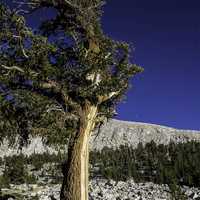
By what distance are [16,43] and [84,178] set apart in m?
4.84

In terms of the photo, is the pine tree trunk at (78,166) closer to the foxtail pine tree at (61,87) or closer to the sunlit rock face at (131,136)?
the foxtail pine tree at (61,87)

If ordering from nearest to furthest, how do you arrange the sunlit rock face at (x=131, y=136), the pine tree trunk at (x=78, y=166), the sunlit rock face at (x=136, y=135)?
the pine tree trunk at (x=78, y=166), the sunlit rock face at (x=131, y=136), the sunlit rock face at (x=136, y=135)

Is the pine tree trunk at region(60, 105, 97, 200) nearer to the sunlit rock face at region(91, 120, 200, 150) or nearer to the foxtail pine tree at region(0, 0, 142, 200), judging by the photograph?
the foxtail pine tree at region(0, 0, 142, 200)

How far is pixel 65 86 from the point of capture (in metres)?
14.7

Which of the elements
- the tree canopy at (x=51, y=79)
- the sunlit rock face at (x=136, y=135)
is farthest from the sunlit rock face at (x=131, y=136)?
the tree canopy at (x=51, y=79)

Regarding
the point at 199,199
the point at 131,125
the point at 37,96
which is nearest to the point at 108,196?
the point at 199,199

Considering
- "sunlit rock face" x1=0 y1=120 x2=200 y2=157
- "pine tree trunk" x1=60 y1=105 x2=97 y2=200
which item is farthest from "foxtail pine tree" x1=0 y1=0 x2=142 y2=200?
"sunlit rock face" x1=0 y1=120 x2=200 y2=157

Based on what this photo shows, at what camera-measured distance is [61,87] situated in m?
14.6

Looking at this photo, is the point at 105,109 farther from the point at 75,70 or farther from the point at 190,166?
the point at 190,166

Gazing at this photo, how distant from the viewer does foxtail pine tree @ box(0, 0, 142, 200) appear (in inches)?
557

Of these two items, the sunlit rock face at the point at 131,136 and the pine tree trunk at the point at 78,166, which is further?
the sunlit rock face at the point at 131,136

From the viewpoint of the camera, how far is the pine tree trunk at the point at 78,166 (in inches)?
527

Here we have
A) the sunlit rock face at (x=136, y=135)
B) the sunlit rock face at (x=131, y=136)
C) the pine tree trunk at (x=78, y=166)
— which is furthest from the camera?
the sunlit rock face at (x=136, y=135)

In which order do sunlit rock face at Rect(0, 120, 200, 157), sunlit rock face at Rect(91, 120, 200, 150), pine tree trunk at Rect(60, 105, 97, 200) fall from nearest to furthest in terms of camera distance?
pine tree trunk at Rect(60, 105, 97, 200) → sunlit rock face at Rect(0, 120, 200, 157) → sunlit rock face at Rect(91, 120, 200, 150)
